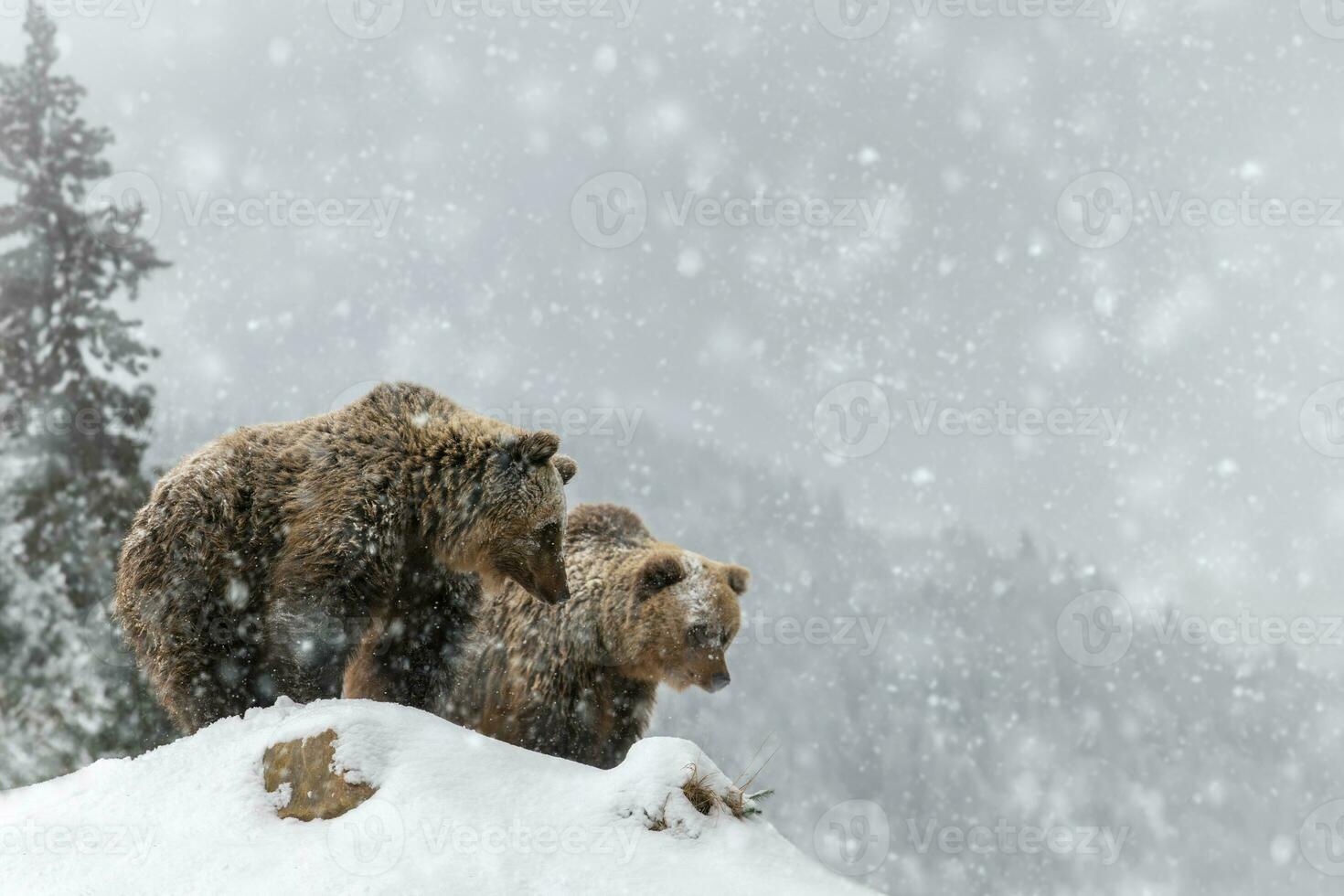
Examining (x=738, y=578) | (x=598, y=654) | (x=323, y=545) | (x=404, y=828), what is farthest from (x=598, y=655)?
(x=404, y=828)

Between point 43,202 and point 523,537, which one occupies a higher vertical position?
point 43,202

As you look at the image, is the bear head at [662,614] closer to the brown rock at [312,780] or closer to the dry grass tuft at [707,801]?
the dry grass tuft at [707,801]

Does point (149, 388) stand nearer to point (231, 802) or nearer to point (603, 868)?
point (231, 802)

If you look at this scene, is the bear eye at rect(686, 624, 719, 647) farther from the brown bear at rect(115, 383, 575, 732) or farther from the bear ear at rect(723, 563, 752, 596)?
the brown bear at rect(115, 383, 575, 732)

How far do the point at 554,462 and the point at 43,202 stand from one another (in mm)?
16467

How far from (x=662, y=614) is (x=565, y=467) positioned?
1.44 m

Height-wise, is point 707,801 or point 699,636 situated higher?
point 699,636

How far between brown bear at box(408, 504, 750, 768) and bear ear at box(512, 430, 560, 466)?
1.62m

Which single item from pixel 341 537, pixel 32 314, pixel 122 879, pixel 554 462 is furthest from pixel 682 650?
pixel 32 314

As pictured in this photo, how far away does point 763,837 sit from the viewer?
16.3ft

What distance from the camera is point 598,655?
8016 millimetres

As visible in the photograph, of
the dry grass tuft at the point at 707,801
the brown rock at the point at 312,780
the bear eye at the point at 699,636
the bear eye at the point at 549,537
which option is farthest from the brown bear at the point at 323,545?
the dry grass tuft at the point at 707,801

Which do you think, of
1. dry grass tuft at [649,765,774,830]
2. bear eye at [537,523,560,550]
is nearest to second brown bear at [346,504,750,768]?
bear eye at [537,523,560,550]

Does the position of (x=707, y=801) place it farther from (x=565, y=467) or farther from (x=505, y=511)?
(x=565, y=467)
